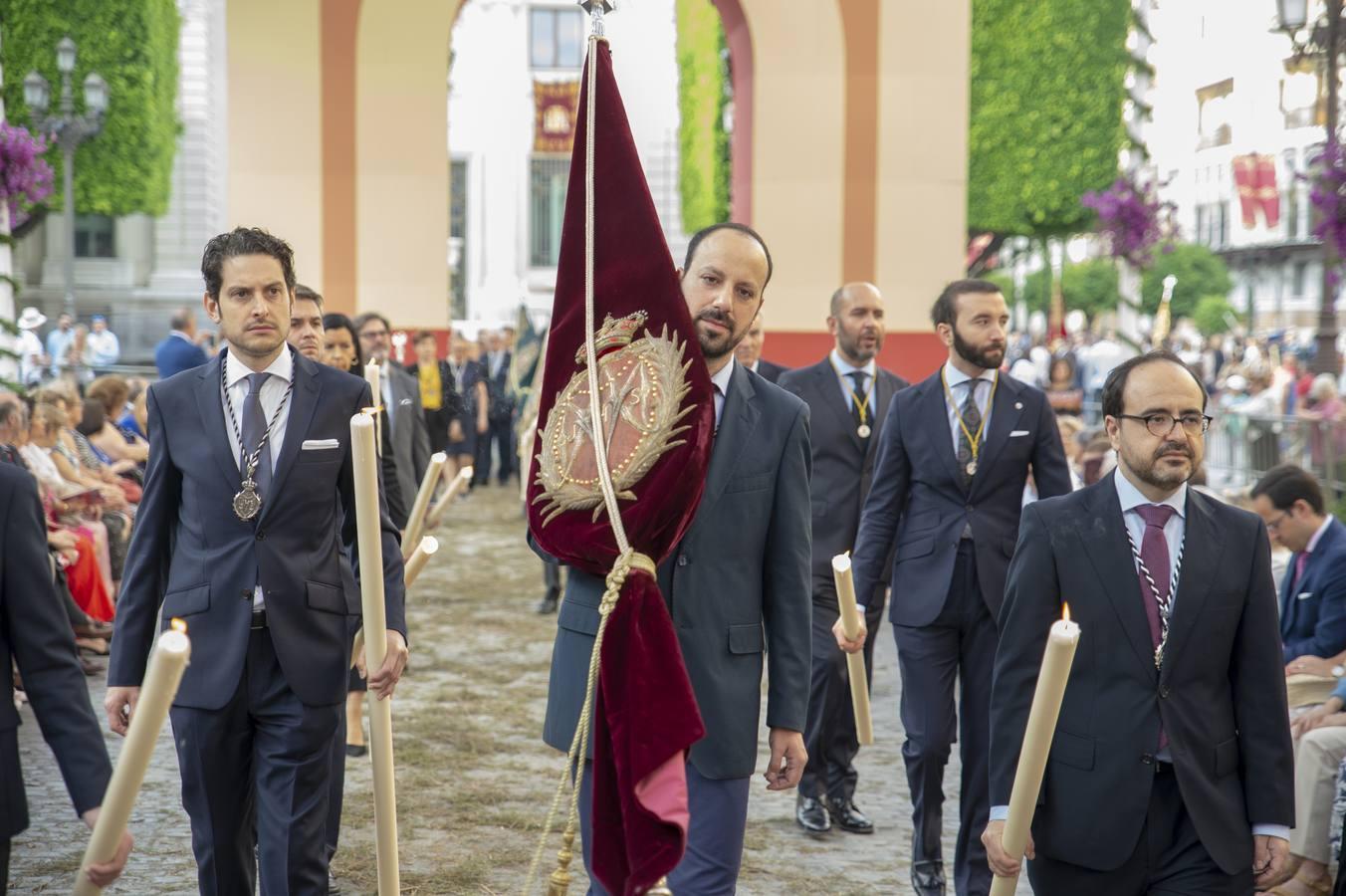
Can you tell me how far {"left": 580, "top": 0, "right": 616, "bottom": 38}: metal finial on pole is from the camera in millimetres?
3949

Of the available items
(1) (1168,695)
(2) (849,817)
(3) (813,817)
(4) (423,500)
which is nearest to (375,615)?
(1) (1168,695)

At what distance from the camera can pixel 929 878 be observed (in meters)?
5.98

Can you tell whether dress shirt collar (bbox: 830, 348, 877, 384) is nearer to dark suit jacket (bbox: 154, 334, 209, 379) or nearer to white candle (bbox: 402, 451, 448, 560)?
white candle (bbox: 402, 451, 448, 560)

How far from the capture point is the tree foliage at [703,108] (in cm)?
3462

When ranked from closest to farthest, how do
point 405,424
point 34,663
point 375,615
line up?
point 34,663 → point 375,615 → point 405,424

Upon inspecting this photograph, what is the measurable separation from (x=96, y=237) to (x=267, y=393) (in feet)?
127

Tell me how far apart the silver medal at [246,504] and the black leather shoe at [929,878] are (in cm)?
294

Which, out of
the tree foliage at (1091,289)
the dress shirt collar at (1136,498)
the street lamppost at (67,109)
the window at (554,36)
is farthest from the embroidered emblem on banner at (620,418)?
the tree foliage at (1091,289)

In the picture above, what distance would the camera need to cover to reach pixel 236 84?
13.8 metres

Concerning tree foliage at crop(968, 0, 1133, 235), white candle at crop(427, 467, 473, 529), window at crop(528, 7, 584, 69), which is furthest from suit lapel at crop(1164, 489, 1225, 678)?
window at crop(528, 7, 584, 69)

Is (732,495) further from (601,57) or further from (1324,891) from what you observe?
(1324,891)

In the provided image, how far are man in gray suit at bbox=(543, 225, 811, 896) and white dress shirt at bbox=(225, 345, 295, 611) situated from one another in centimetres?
112

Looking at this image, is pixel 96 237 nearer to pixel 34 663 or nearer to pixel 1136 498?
pixel 34 663

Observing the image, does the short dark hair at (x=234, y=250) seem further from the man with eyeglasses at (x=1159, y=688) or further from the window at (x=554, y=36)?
the window at (x=554, y=36)
